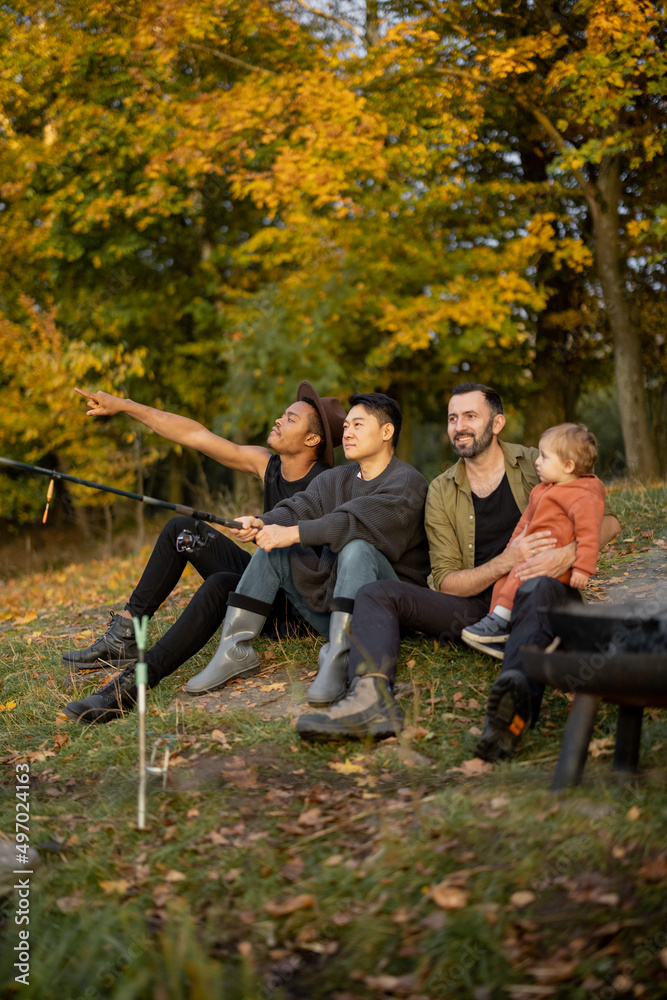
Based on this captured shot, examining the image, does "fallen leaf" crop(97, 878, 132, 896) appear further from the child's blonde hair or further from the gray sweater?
the child's blonde hair

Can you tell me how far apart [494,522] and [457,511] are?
0.62 ft

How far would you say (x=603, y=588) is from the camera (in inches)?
204

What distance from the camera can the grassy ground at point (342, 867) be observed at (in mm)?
2316

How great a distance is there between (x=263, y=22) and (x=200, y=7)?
1.29 metres

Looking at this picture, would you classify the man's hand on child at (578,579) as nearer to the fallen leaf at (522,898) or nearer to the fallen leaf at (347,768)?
the fallen leaf at (347,768)

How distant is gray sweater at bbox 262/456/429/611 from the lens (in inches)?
165

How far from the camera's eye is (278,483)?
508 centimetres

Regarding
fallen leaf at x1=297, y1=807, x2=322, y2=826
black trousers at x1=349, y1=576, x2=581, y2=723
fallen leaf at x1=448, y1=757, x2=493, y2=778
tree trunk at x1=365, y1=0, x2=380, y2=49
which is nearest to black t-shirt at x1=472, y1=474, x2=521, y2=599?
black trousers at x1=349, y1=576, x2=581, y2=723

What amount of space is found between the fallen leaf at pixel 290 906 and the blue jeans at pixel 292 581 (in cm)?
158

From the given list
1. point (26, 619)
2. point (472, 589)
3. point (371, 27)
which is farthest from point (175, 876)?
point (371, 27)

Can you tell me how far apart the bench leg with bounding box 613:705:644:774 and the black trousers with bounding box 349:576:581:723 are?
1.20 ft

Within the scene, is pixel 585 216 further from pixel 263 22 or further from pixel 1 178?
pixel 1 178

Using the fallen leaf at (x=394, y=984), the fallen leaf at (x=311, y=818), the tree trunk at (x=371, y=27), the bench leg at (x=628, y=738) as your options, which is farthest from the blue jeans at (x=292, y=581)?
the tree trunk at (x=371, y=27)

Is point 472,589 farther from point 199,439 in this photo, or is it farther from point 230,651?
point 199,439
